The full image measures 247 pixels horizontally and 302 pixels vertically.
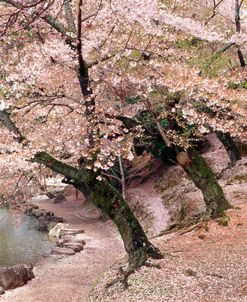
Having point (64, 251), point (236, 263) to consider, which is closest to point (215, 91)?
point (236, 263)

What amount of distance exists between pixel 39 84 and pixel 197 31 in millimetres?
5627

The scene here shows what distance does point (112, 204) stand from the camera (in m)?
11.1

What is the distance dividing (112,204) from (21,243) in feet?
37.6

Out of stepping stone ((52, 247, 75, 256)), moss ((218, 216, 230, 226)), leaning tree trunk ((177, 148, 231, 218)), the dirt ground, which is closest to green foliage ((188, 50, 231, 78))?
leaning tree trunk ((177, 148, 231, 218))

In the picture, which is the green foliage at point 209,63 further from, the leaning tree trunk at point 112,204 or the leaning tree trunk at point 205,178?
the leaning tree trunk at point 112,204

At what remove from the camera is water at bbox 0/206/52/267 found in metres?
17.9

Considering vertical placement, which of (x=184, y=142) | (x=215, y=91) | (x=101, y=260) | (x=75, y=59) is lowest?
(x=101, y=260)

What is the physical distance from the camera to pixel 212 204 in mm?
14383

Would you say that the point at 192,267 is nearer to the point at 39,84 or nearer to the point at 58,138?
the point at 58,138

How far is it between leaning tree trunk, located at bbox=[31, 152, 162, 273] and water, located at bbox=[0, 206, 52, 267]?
25.2 ft

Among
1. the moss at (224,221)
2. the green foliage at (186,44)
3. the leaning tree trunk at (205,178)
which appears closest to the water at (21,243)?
the leaning tree trunk at (205,178)

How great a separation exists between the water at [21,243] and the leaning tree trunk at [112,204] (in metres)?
Result: 7.67

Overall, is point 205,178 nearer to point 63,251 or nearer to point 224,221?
point 224,221

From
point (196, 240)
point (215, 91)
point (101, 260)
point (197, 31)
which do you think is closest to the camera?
point (215, 91)
